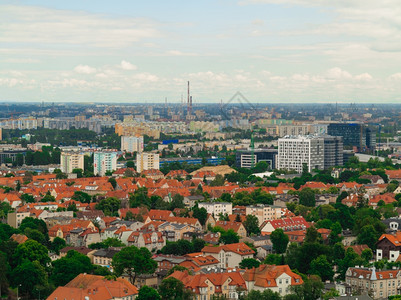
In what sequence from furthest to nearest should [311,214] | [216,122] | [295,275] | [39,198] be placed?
[216,122]
[39,198]
[311,214]
[295,275]

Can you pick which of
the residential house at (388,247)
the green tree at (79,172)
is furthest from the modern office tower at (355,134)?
the residential house at (388,247)


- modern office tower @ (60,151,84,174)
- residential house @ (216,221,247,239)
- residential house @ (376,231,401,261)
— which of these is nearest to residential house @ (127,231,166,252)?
residential house @ (216,221,247,239)

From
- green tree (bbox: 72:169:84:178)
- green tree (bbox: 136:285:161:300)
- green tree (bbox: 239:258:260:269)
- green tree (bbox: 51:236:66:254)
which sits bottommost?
green tree (bbox: 72:169:84:178)

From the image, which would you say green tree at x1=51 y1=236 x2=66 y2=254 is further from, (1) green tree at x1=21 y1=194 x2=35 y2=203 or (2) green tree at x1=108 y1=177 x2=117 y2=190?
(2) green tree at x1=108 y1=177 x2=117 y2=190

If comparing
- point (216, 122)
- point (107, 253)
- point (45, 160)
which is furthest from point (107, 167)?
point (216, 122)

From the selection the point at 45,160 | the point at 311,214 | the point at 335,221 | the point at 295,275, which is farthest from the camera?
the point at 45,160

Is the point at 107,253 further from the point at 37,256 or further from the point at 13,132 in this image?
the point at 13,132
